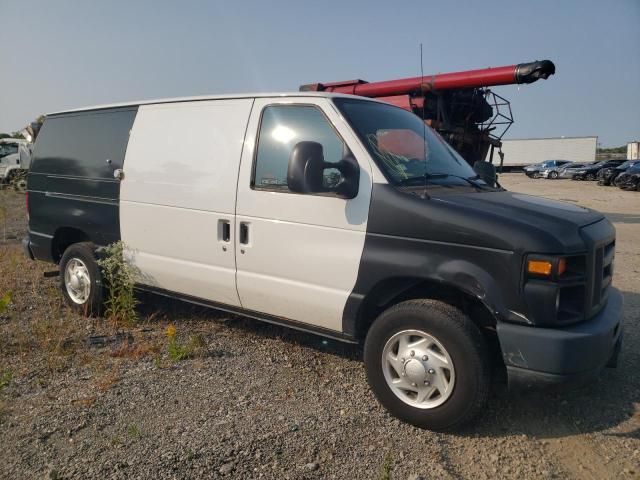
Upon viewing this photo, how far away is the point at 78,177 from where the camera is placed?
17.0ft

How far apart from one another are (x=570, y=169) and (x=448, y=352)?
41.5 meters

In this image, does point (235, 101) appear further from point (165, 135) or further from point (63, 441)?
point (63, 441)

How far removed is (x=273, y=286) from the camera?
387cm

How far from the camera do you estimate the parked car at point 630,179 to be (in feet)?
81.1

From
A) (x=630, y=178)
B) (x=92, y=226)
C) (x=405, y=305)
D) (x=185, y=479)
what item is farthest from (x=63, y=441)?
(x=630, y=178)

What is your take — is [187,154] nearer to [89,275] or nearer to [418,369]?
[89,275]

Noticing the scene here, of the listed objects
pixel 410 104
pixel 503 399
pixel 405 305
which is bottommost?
pixel 503 399

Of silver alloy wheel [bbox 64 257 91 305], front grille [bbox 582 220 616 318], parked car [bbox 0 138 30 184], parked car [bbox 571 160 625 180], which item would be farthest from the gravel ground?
parked car [bbox 571 160 625 180]

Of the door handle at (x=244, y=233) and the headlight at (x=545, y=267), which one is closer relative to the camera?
the headlight at (x=545, y=267)

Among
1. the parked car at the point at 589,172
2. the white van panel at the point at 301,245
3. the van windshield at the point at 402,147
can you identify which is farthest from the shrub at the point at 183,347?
the parked car at the point at 589,172

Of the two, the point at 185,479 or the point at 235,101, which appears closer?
the point at 185,479

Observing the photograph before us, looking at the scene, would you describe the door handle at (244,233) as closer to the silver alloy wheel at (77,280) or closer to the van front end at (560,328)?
the van front end at (560,328)

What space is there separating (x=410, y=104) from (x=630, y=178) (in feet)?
67.4

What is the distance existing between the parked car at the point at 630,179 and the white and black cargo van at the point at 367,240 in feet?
80.5
